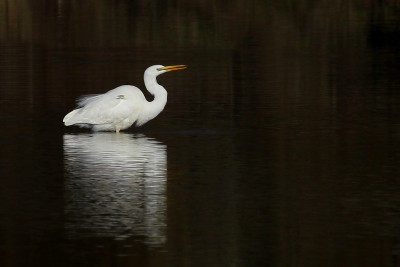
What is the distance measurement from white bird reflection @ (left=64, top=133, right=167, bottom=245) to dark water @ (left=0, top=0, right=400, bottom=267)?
3cm

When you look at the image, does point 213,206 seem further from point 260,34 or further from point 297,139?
point 260,34

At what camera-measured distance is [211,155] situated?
14211 millimetres

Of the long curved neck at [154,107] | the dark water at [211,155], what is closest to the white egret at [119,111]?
the long curved neck at [154,107]

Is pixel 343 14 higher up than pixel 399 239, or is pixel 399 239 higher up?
pixel 343 14

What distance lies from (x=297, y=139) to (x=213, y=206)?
12.0 feet

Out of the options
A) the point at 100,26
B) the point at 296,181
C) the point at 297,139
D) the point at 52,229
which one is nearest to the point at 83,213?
the point at 52,229

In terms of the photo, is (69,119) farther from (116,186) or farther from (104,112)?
(116,186)

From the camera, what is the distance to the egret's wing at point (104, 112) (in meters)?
16.1

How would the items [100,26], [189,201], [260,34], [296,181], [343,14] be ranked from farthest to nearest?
[343,14] → [100,26] → [260,34] → [296,181] → [189,201]

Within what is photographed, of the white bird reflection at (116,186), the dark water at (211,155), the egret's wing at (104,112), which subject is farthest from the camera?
the egret's wing at (104,112)

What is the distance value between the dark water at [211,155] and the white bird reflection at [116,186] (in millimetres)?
28

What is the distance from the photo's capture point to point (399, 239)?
1040 cm

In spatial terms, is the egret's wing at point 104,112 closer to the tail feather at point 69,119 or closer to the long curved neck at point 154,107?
the tail feather at point 69,119

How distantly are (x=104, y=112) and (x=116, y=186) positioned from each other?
12.2 ft
